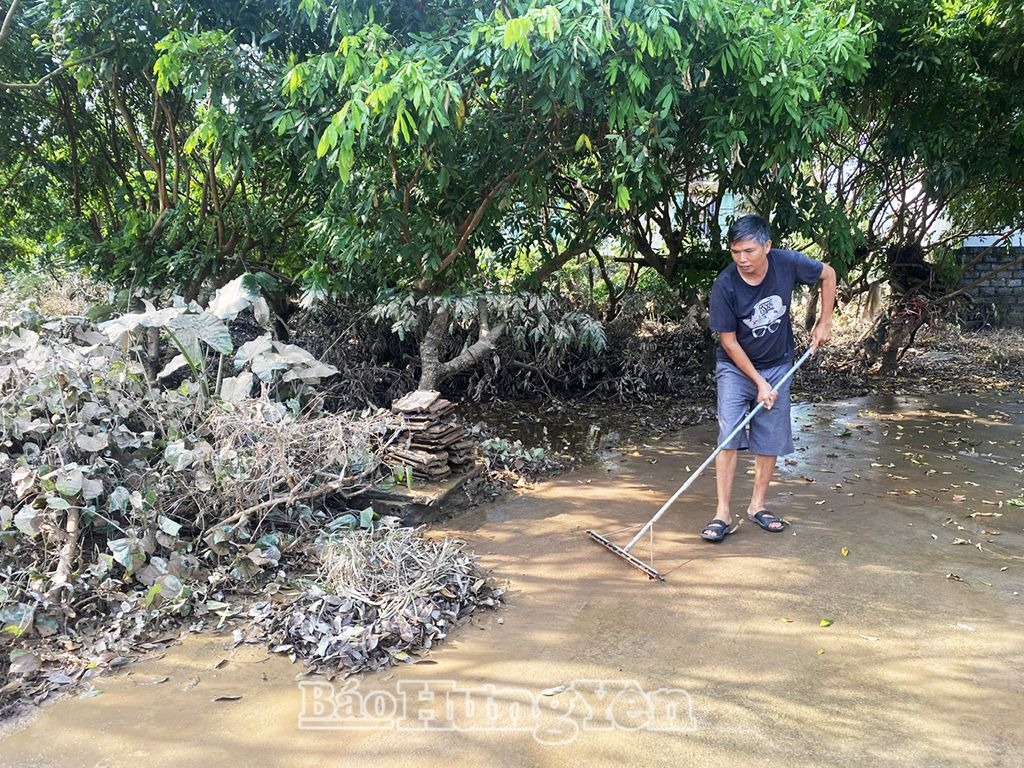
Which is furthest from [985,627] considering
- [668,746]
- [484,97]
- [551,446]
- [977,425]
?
[977,425]

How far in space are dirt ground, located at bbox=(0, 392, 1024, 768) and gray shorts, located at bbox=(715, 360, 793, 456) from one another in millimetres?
464

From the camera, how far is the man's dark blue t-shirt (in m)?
3.51

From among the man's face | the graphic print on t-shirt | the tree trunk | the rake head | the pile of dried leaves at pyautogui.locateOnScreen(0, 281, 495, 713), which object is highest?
the man's face

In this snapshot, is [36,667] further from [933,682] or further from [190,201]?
[190,201]

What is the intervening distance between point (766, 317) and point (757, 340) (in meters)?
0.13

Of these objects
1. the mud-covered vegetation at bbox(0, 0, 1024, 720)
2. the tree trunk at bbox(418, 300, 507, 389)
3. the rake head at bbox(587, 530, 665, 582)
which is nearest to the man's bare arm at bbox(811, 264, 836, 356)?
the mud-covered vegetation at bbox(0, 0, 1024, 720)

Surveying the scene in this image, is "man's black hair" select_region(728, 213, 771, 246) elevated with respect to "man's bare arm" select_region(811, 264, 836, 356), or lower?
elevated

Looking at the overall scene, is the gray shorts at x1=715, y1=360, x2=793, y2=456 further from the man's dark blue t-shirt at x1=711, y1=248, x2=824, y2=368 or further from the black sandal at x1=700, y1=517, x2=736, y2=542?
the black sandal at x1=700, y1=517, x2=736, y2=542

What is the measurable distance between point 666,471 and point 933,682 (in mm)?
2524

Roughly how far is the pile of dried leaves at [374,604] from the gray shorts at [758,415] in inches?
61.2

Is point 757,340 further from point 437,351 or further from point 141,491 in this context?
point 141,491

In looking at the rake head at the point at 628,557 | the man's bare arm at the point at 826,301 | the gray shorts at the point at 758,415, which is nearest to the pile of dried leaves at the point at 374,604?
the rake head at the point at 628,557

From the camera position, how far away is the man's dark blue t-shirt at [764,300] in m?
3.51

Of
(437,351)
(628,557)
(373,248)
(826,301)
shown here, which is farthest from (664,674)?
(437,351)
